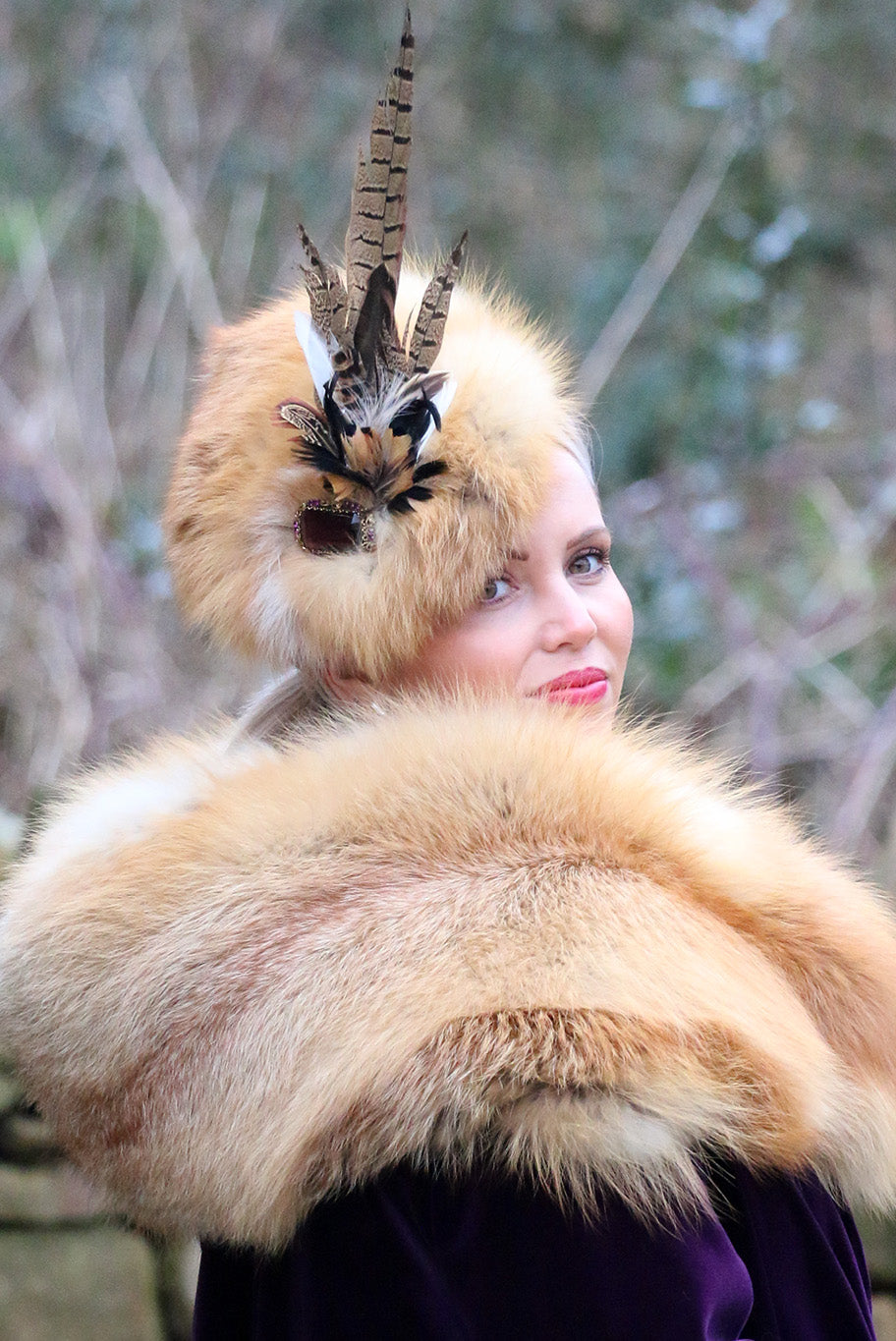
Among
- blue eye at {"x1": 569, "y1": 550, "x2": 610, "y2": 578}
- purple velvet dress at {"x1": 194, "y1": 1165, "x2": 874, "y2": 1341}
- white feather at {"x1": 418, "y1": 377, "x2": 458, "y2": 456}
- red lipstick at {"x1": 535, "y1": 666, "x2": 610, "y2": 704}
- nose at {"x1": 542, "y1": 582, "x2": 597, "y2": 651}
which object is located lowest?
purple velvet dress at {"x1": 194, "y1": 1165, "x2": 874, "y2": 1341}

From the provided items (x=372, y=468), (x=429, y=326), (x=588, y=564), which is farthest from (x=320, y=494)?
(x=588, y=564)

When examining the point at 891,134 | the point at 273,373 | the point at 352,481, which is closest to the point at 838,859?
the point at 352,481

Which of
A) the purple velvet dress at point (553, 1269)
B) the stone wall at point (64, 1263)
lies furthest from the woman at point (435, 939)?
the stone wall at point (64, 1263)

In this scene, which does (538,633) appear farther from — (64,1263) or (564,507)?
(64,1263)

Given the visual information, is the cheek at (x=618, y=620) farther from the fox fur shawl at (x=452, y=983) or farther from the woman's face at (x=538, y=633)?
the fox fur shawl at (x=452, y=983)

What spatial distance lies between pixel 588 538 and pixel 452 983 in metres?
0.55

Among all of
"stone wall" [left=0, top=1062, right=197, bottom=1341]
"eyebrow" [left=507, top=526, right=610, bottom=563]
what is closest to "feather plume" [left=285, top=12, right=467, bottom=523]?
"eyebrow" [left=507, top=526, right=610, bottom=563]

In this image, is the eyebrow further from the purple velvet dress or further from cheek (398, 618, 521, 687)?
the purple velvet dress

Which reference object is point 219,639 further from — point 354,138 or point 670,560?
point 354,138

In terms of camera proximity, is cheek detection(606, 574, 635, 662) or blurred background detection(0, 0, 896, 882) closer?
cheek detection(606, 574, 635, 662)

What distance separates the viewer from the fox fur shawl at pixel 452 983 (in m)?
0.90

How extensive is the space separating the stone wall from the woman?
4.10 ft

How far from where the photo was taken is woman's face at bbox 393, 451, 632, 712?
122 cm

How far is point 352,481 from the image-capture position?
3.90ft
